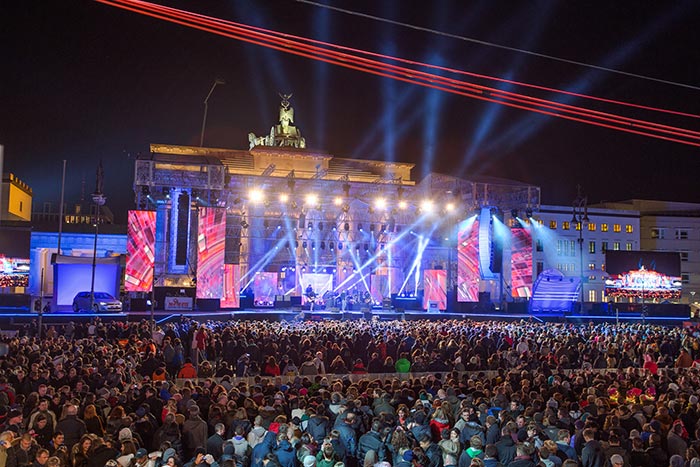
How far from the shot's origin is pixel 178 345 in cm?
1584

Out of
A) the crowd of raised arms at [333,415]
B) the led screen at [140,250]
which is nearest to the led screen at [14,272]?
the led screen at [140,250]

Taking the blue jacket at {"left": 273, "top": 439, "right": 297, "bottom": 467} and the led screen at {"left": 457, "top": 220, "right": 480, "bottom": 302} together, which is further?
the led screen at {"left": 457, "top": 220, "right": 480, "bottom": 302}

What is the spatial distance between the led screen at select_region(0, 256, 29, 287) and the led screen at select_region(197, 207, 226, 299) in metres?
11.1

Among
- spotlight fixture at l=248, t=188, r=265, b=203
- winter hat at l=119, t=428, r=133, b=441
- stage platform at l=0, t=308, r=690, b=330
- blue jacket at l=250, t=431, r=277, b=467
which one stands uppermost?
spotlight fixture at l=248, t=188, r=265, b=203

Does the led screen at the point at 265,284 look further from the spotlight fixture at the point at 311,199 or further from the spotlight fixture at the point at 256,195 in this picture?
the spotlight fixture at the point at 311,199

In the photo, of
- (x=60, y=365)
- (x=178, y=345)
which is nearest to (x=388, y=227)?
(x=178, y=345)

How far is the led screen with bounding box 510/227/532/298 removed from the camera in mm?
38312

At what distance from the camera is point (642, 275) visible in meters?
41.3

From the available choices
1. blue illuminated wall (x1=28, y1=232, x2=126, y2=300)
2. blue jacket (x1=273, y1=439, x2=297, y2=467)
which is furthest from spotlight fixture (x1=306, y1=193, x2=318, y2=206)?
blue jacket (x1=273, y1=439, x2=297, y2=467)

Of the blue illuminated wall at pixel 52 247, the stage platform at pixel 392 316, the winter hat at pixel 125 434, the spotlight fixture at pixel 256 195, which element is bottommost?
the winter hat at pixel 125 434

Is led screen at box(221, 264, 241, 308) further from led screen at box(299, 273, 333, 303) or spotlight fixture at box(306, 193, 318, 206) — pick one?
led screen at box(299, 273, 333, 303)

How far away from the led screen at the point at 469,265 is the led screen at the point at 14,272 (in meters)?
25.1

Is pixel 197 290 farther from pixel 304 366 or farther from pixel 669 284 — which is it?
pixel 669 284

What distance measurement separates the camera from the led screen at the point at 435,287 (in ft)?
128
